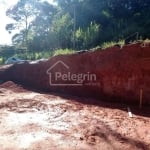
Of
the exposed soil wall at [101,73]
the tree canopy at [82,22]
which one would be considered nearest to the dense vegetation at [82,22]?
the tree canopy at [82,22]

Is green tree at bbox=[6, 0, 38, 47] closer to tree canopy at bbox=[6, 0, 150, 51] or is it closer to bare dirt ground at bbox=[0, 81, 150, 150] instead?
tree canopy at bbox=[6, 0, 150, 51]

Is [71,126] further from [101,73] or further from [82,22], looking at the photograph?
[82,22]

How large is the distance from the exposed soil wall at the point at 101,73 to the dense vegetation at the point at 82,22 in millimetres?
4483

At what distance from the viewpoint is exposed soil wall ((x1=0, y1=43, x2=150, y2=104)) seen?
27.5 feet

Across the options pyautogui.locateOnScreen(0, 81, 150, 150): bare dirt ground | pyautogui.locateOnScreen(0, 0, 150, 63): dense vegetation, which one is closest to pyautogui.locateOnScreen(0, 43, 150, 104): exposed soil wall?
pyautogui.locateOnScreen(0, 81, 150, 150): bare dirt ground

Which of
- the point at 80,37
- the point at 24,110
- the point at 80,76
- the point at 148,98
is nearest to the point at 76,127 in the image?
the point at 24,110

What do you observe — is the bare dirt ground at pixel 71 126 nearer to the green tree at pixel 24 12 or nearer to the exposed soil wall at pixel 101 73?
the exposed soil wall at pixel 101 73

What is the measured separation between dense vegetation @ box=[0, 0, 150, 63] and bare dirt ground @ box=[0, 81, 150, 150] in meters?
7.60

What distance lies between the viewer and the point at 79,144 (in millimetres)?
4797

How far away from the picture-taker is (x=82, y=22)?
66.2 ft

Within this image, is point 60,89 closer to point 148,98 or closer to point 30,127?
point 148,98

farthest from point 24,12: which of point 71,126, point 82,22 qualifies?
point 71,126

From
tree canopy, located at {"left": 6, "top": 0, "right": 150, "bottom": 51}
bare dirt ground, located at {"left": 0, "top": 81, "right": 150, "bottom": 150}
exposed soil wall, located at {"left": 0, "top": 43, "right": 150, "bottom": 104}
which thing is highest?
tree canopy, located at {"left": 6, "top": 0, "right": 150, "bottom": 51}

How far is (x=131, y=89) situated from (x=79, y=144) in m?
4.16
